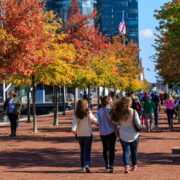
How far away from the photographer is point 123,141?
35.5 feet

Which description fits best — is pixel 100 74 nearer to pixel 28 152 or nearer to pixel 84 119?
pixel 28 152

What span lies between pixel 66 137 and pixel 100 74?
19.3 metres

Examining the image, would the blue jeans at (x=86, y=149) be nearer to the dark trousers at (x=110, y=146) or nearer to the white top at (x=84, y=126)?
the white top at (x=84, y=126)

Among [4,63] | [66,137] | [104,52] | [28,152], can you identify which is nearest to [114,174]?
[28,152]

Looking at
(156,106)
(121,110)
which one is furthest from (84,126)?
(156,106)

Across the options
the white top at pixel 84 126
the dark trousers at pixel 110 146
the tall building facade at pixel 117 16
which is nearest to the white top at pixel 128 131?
the dark trousers at pixel 110 146

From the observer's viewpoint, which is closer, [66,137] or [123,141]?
[123,141]

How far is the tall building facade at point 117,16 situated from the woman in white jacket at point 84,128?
151m

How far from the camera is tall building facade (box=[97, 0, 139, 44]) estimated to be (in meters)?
169

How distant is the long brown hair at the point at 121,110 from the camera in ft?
35.3

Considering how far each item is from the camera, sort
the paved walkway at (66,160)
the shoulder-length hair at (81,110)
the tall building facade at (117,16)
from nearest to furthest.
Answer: the paved walkway at (66,160) < the shoulder-length hair at (81,110) < the tall building facade at (117,16)

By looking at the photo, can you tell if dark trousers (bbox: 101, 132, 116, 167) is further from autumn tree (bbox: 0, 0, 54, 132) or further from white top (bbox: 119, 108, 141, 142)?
autumn tree (bbox: 0, 0, 54, 132)

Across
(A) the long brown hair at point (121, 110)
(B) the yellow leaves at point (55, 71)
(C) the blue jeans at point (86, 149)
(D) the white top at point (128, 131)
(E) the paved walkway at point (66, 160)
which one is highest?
(B) the yellow leaves at point (55, 71)

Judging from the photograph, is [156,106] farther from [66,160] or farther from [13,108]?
[66,160]
